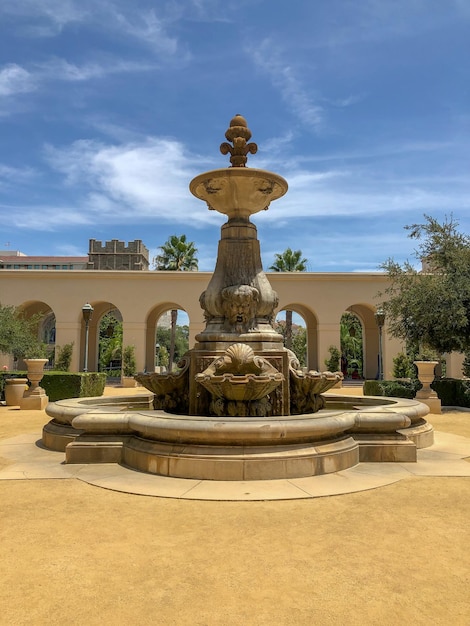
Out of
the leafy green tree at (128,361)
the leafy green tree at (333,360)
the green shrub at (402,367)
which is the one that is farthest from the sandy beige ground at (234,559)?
the leafy green tree at (128,361)

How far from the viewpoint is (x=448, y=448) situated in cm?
790

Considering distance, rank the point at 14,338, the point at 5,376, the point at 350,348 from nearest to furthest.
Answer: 1. the point at 5,376
2. the point at 14,338
3. the point at 350,348

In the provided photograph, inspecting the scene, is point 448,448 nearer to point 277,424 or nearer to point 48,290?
point 277,424

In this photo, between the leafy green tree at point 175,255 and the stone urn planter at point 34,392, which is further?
the leafy green tree at point 175,255

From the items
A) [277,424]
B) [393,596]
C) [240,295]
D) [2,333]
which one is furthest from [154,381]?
[2,333]

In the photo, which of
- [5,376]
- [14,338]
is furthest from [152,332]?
[5,376]

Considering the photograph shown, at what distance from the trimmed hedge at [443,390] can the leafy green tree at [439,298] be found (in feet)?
4.74

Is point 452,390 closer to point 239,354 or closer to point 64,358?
point 239,354

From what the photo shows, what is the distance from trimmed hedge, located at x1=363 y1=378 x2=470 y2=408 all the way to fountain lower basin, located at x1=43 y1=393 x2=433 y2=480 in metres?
11.3

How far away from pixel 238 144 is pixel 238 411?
16.0 ft

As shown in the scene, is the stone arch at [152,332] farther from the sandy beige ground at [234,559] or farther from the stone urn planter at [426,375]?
the sandy beige ground at [234,559]

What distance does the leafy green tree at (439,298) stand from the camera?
1742cm

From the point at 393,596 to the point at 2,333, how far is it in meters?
19.3

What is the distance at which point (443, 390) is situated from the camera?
59.3ft
